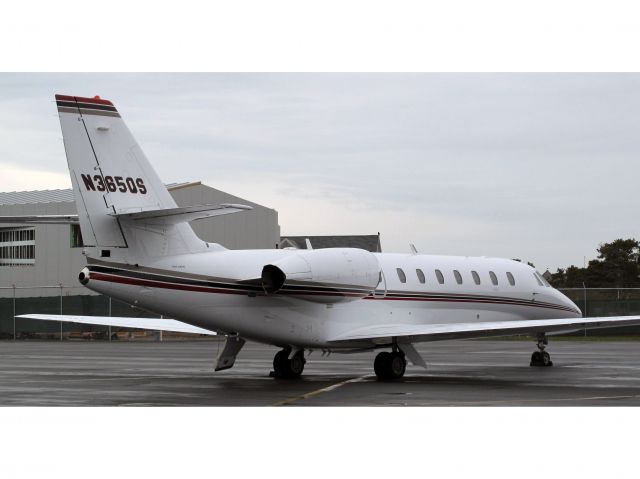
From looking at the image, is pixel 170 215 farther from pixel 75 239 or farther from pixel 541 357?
pixel 75 239

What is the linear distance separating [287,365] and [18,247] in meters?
37.9

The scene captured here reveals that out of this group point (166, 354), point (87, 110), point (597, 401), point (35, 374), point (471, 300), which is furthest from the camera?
point (166, 354)

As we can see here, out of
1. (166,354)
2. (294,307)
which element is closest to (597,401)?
(294,307)

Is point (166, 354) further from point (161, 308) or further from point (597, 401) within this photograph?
point (597, 401)

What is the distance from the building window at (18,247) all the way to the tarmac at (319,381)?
75.9ft

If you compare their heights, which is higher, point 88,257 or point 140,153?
point 140,153

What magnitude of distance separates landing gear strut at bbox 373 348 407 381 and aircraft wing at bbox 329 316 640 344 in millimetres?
385

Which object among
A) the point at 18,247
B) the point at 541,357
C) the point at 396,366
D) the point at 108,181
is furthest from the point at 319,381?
the point at 18,247

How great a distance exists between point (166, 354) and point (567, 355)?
13.6 m

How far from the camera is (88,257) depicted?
1958 cm

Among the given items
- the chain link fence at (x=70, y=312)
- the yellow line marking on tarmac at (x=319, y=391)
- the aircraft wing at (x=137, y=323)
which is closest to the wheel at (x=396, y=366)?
the yellow line marking on tarmac at (x=319, y=391)

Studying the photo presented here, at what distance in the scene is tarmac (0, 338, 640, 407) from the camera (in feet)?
57.5

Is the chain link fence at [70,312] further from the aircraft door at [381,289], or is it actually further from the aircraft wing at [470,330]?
the aircraft wing at [470,330]

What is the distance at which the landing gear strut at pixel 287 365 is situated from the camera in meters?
23.5
